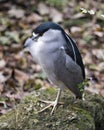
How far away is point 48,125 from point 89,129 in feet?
1.20

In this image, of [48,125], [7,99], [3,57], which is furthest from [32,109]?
[3,57]

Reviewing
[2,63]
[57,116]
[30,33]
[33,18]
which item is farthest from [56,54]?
[33,18]

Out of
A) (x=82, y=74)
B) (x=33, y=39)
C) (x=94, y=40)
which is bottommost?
(x=94, y=40)

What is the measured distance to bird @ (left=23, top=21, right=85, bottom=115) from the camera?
3.56 m

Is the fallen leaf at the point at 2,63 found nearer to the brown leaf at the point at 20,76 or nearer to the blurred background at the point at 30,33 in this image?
the blurred background at the point at 30,33

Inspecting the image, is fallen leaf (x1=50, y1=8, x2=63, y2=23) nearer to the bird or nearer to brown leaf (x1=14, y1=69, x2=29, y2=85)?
brown leaf (x1=14, y1=69, x2=29, y2=85)

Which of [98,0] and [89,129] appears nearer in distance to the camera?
[89,129]

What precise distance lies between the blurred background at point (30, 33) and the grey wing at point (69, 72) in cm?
123

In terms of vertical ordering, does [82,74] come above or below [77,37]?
above

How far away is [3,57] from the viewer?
21.0 ft

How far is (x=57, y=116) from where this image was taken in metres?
3.90

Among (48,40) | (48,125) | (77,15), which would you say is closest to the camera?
(48,40)

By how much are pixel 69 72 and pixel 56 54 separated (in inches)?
10.7

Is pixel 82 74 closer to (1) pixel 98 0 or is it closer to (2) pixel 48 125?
(2) pixel 48 125
